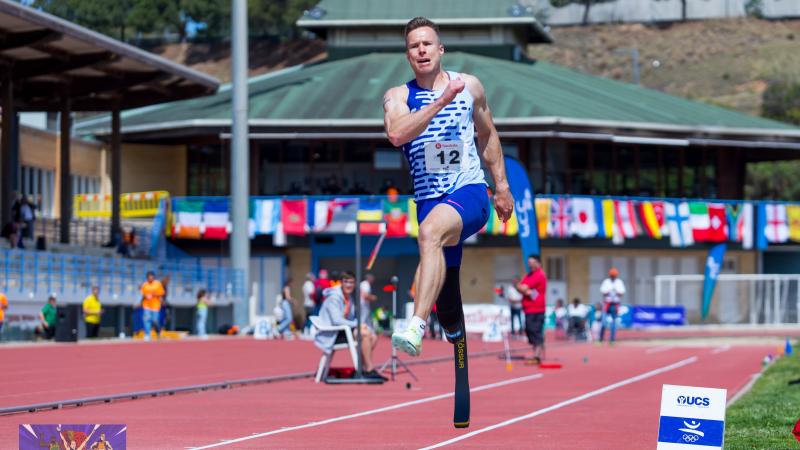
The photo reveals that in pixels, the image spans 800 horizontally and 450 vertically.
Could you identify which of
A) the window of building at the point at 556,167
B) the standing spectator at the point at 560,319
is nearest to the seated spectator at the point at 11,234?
the standing spectator at the point at 560,319

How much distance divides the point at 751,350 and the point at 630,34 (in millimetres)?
125722

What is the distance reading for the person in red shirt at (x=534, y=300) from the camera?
2628 centimetres

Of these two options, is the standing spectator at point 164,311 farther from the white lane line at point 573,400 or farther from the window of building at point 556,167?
the window of building at point 556,167

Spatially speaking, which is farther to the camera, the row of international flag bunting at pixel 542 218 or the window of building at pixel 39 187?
the window of building at pixel 39 187

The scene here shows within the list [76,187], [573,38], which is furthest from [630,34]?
[76,187]

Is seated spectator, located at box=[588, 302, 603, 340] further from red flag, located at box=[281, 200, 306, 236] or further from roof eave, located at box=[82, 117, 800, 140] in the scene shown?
red flag, located at box=[281, 200, 306, 236]

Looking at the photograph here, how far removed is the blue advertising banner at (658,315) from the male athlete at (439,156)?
A: 43609 mm

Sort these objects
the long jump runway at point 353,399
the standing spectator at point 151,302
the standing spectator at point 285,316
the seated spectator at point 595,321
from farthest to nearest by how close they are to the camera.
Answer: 1. the seated spectator at point 595,321
2. the standing spectator at point 285,316
3. the standing spectator at point 151,302
4. the long jump runway at point 353,399

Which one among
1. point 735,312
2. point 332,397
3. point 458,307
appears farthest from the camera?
point 735,312

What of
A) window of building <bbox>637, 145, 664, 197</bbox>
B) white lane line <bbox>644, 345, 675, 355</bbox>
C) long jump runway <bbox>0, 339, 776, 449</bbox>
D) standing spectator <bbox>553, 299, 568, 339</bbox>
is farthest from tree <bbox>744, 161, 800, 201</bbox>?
long jump runway <bbox>0, 339, 776, 449</bbox>

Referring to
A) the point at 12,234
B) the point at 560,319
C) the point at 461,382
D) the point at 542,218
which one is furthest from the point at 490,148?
the point at 542,218

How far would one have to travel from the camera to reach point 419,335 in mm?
8586

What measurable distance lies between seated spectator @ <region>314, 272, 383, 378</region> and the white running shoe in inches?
522

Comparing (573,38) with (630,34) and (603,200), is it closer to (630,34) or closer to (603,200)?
(630,34)
